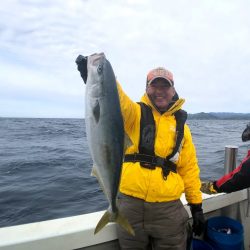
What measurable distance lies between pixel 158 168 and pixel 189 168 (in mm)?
533

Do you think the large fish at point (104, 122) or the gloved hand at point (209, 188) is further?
the gloved hand at point (209, 188)

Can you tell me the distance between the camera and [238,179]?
410 cm

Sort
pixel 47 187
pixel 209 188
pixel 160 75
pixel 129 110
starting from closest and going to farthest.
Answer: pixel 129 110, pixel 160 75, pixel 209 188, pixel 47 187

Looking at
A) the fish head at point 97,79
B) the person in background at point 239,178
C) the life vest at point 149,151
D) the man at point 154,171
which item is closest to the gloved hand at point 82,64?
the fish head at point 97,79

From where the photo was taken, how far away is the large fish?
98.9 inches

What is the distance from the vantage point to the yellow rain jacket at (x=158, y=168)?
11.3ft

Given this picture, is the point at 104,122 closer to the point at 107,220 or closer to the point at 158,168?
the point at 107,220

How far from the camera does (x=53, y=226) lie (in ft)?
12.1

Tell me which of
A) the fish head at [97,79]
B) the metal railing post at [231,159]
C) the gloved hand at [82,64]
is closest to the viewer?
the fish head at [97,79]

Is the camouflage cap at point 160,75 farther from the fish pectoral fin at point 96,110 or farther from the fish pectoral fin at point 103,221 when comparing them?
the fish pectoral fin at point 103,221

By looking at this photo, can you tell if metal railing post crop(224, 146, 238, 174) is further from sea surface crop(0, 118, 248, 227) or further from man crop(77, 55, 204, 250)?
sea surface crop(0, 118, 248, 227)

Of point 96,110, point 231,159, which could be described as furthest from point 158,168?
point 231,159

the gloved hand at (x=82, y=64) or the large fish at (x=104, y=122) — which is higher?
the gloved hand at (x=82, y=64)

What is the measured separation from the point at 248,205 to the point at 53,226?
3.32m
